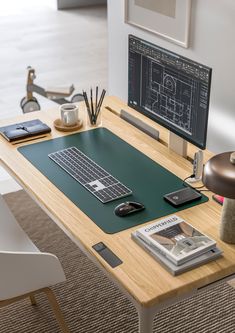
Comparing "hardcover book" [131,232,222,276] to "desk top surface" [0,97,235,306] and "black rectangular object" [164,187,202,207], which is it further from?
"black rectangular object" [164,187,202,207]

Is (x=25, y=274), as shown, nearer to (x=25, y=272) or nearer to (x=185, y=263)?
(x=25, y=272)

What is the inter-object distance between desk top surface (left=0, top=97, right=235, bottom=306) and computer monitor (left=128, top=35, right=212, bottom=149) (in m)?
0.15

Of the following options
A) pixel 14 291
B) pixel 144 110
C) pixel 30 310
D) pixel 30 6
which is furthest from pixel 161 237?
pixel 30 6

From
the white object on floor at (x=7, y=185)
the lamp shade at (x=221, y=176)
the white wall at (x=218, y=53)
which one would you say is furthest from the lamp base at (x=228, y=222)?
the white object on floor at (x=7, y=185)

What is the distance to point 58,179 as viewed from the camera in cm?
265

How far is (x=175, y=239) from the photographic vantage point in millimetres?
2172

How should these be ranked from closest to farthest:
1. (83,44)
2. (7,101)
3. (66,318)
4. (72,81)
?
(66,318) < (7,101) < (72,81) < (83,44)

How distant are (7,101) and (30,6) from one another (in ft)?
12.4

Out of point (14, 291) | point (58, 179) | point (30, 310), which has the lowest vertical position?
point (30, 310)

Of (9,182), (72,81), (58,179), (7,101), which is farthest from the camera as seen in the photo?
(72,81)

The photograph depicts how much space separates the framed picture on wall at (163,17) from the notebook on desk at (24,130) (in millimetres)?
1110

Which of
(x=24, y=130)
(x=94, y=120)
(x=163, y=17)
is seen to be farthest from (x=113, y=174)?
(x=163, y=17)

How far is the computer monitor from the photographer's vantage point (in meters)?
2.48

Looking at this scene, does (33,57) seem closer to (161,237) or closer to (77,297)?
(77,297)
